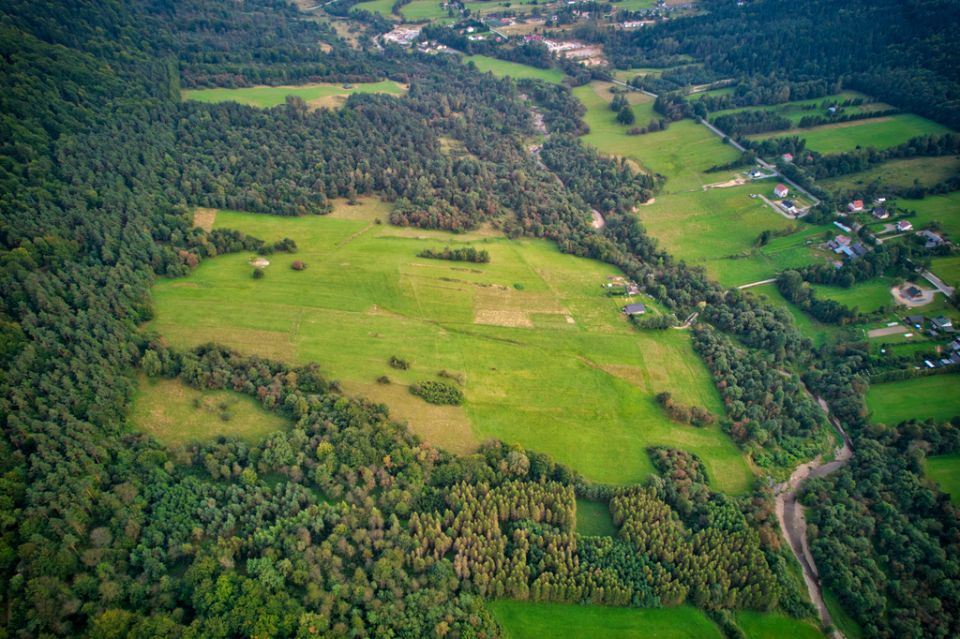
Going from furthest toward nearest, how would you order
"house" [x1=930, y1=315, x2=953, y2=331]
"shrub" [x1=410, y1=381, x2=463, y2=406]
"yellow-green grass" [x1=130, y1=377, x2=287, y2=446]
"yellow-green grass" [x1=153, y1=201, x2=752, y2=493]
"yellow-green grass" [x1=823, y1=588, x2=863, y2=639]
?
"house" [x1=930, y1=315, x2=953, y2=331] → "shrub" [x1=410, y1=381, x2=463, y2=406] → "yellow-green grass" [x1=153, y1=201, x2=752, y2=493] → "yellow-green grass" [x1=130, y1=377, x2=287, y2=446] → "yellow-green grass" [x1=823, y1=588, x2=863, y2=639]

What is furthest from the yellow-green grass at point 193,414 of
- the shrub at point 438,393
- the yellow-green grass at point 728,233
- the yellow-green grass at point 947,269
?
the yellow-green grass at point 947,269

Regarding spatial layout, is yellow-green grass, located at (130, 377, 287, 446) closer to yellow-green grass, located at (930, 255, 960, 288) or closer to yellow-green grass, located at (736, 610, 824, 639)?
yellow-green grass, located at (736, 610, 824, 639)

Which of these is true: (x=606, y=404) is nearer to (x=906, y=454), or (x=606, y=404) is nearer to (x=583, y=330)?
(x=583, y=330)

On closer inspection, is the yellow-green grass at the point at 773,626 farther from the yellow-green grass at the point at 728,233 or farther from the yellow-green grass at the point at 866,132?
the yellow-green grass at the point at 866,132

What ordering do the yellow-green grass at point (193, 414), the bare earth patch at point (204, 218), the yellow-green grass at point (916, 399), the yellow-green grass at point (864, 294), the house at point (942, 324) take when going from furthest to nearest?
the bare earth patch at point (204, 218) → the yellow-green grass at point (864, 294) → the house at point (942, 324) → the yellow-green grass at point (916, 399) → the yellow-green grass at point (193, 414)

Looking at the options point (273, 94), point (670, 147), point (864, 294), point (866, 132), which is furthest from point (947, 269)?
point (273, 94)

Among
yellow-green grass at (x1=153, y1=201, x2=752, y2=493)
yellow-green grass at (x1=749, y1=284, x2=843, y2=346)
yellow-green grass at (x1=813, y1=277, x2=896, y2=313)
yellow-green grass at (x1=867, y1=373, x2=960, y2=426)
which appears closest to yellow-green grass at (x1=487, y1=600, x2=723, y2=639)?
yellow-green grass at (x1=153, y1=201, x2=752, y2=493)
